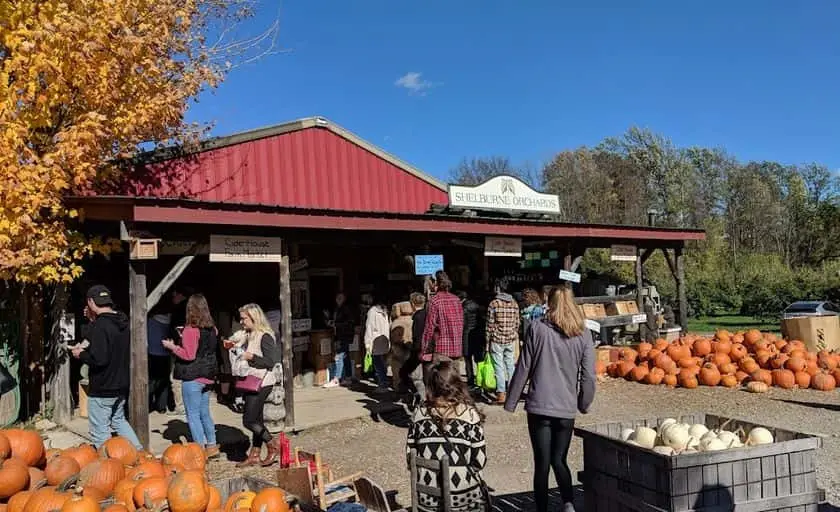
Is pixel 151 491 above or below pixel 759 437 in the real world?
below

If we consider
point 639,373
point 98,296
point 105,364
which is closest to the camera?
point 105,364

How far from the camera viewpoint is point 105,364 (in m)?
5.89

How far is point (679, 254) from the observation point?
1535 centimetres

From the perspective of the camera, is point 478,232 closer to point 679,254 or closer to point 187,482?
point 679,254

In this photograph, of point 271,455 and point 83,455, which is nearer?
point 83,455

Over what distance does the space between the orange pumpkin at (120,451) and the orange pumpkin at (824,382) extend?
1007 cm

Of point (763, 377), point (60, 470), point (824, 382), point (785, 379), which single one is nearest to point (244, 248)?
point (60, 470)

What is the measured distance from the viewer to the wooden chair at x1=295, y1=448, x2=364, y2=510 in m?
4.36

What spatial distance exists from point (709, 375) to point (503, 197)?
5.31 metres

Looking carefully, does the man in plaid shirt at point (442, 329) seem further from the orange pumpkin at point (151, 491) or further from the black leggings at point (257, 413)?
the orange pumpkin at point (151, 491)

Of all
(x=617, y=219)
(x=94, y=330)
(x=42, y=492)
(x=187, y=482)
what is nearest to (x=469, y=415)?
(x=187, y=482)

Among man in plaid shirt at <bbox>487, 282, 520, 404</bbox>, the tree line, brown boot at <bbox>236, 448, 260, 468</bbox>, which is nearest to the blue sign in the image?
man in plaid shirt at <bbox>487, 282, 520, 404</bbox>

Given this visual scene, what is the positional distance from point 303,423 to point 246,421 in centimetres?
214

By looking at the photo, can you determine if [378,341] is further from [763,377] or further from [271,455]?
[763,377]
